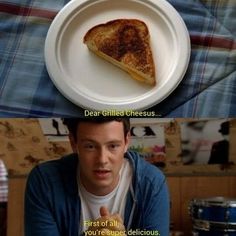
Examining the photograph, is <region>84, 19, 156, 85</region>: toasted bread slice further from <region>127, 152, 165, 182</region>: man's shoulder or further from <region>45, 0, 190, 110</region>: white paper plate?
<region>127, 152, 165, 182</region>: man's shoulder

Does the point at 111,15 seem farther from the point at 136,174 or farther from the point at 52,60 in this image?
the point at 136,174

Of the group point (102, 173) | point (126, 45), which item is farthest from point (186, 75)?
point (102, 173)

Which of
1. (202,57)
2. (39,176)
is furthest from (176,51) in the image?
(39,176)

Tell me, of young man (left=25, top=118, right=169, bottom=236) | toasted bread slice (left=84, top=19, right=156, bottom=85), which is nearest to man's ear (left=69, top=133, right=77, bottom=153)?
young man (left=25, top=118, right=169, bottom=236)

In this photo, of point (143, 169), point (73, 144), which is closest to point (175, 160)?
point (143, 169)

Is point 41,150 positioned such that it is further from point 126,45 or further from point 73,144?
point 126,45

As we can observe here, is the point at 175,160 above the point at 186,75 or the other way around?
the other way around
